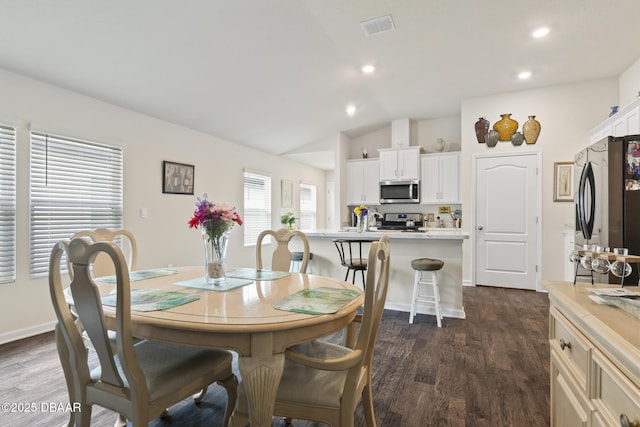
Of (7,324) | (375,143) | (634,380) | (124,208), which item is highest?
(375,143)

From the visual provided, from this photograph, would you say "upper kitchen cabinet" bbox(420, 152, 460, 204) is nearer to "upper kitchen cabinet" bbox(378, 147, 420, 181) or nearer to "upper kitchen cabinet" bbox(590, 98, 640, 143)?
"upper kitchen cabinet" bbox(378, 147, 420, 181)

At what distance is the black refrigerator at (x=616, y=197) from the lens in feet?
8.37

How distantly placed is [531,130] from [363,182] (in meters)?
2.90

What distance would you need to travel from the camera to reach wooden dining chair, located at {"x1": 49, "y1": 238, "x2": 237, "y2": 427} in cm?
114

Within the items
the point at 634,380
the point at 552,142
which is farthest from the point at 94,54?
the point at 552,142

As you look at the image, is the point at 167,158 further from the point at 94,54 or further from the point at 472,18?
the point at 472,18

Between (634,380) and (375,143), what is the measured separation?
6.34 meters

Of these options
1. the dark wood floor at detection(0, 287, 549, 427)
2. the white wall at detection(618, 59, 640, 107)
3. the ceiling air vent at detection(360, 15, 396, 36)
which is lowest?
the dark wood floor at detection(0, 287, 549, 427)

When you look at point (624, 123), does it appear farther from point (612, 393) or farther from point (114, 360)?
point (114, 360)

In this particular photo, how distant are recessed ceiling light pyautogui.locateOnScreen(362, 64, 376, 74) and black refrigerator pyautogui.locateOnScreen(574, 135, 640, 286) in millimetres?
2465

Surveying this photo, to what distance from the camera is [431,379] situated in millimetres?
2219

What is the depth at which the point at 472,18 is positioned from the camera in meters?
3.07

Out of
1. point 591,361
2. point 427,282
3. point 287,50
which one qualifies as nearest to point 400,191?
point 427,282

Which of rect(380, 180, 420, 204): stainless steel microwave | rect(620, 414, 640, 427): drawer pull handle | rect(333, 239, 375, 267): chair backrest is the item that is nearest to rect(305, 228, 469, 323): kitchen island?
rect(333, 239, 375, 267): chair backrest
